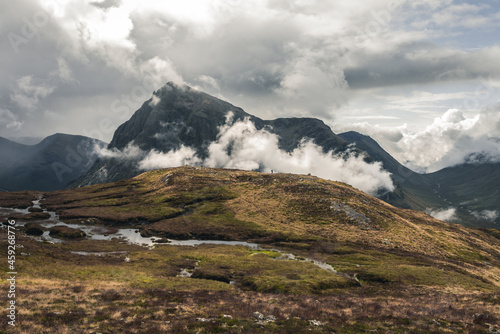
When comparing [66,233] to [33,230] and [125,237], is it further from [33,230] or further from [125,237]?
[125,237]

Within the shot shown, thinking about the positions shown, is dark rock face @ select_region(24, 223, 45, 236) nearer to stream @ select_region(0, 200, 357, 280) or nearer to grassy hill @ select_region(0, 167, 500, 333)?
stream @ select_region(0, 200, 357, 280)

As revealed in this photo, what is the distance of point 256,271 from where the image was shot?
61.0 metres

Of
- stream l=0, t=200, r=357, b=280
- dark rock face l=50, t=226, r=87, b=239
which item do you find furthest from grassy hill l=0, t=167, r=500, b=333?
dark rock face l=50, t=226, r=87, b=239

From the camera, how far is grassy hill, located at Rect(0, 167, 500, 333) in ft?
86.4

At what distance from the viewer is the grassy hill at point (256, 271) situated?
26328 millimetres

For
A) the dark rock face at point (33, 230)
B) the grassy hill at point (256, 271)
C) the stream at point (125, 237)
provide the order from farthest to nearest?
the stream at point (125, 237)
the dark rock face at point (33, 230)
the grassy hill at point (256, 271)

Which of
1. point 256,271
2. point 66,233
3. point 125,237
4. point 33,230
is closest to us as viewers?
point 256,271

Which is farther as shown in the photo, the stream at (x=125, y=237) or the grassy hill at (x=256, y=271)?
the stream at (x=125, y=237)

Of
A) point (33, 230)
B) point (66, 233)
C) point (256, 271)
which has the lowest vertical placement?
point (66, 233)

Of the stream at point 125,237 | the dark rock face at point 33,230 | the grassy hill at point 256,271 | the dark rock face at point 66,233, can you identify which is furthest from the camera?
the dark rock face at point 66,233

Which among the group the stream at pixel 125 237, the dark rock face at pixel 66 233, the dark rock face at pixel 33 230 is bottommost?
the stream at pixel 125 237

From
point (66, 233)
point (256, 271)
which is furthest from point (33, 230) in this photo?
point (256, 271)

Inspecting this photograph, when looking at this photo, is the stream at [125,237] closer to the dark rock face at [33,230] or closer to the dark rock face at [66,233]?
the dark rock face at [33,230]

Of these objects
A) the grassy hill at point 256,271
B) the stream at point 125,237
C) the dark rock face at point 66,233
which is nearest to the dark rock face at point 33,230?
the stream at point 125,237
